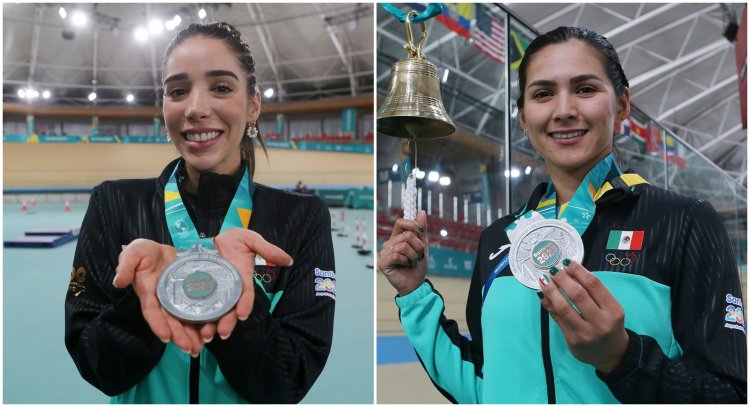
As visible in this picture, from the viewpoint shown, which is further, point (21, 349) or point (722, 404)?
point (21, 349)

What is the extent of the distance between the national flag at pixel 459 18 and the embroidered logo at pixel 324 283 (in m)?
1.85

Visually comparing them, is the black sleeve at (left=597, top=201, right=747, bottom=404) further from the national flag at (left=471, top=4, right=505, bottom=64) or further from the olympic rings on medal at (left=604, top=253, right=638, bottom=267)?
the national flag at (left=471, top=4, right=505, bottom=64)

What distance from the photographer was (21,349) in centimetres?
272

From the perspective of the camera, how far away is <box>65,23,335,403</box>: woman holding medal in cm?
98

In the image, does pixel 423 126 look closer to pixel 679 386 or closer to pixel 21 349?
pixel 679 386

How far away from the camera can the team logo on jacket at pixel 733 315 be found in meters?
0.92

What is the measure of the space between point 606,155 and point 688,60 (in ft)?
9.36

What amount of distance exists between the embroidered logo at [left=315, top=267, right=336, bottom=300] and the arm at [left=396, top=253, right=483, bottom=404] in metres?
0.18

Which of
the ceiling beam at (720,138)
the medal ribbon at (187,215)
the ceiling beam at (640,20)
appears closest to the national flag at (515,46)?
the ceiling beam at (640,20)

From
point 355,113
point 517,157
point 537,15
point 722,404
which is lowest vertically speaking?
point 722,404

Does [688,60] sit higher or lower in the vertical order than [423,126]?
higher

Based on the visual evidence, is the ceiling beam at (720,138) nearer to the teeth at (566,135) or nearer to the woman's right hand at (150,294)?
the teeth at (566,135)

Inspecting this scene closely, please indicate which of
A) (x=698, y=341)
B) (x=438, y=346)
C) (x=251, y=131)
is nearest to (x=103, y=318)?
(x=251, y=131)

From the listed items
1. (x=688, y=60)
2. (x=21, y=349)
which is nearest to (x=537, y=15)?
(x=688, y=60)
